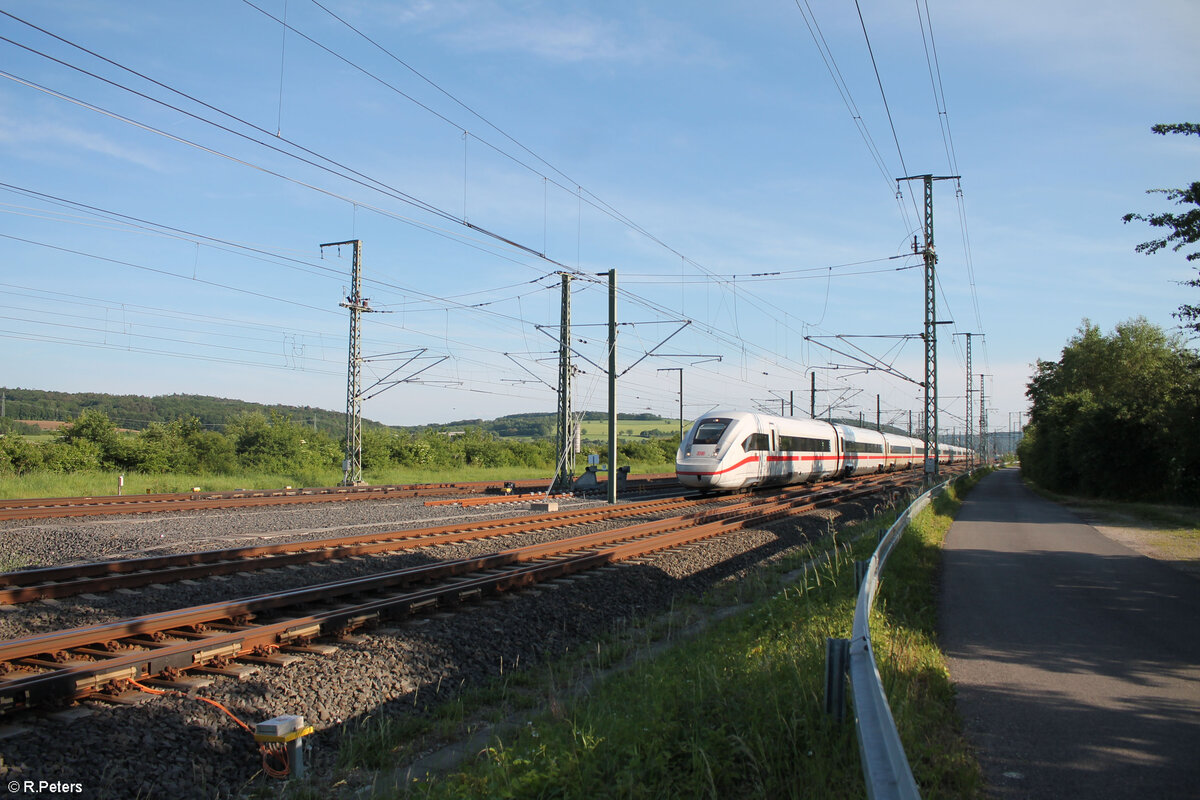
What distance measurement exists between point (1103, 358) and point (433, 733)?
62.1m

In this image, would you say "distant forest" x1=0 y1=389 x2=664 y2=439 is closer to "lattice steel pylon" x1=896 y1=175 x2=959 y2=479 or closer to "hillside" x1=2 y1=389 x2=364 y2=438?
"hillside" x1=2 y1=389 x2=364 y2=438

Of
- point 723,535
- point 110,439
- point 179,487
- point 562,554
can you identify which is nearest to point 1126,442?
point 723,535

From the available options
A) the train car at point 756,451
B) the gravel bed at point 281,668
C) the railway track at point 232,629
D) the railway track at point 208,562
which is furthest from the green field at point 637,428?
the railway track at point 232,629

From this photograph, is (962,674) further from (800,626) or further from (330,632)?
(330,632)

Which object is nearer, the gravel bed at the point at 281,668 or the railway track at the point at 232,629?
the gravel bed at the point at 281,668

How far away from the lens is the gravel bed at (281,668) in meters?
4.79

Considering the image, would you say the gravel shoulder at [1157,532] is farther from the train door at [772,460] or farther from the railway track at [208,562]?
the railway track at [208,562]

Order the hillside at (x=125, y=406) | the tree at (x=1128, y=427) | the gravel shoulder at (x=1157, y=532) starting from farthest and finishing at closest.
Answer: the hillside at (x=125, y=406) → the tree at (x=1128, y=427) → the gravel shoulder at (x=1157, y=532)

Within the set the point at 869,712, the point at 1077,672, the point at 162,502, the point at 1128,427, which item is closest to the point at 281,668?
the point at 869,712

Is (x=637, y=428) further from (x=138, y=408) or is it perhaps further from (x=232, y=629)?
(x=232, y=629)

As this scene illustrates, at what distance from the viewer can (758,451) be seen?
92.8 feet

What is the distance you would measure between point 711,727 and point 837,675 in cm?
89

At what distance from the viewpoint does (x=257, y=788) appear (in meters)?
4.84

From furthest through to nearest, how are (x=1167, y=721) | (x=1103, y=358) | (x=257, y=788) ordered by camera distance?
(x=1103, y=358)
(x=1167, y=721)
(x=257, y=788)
